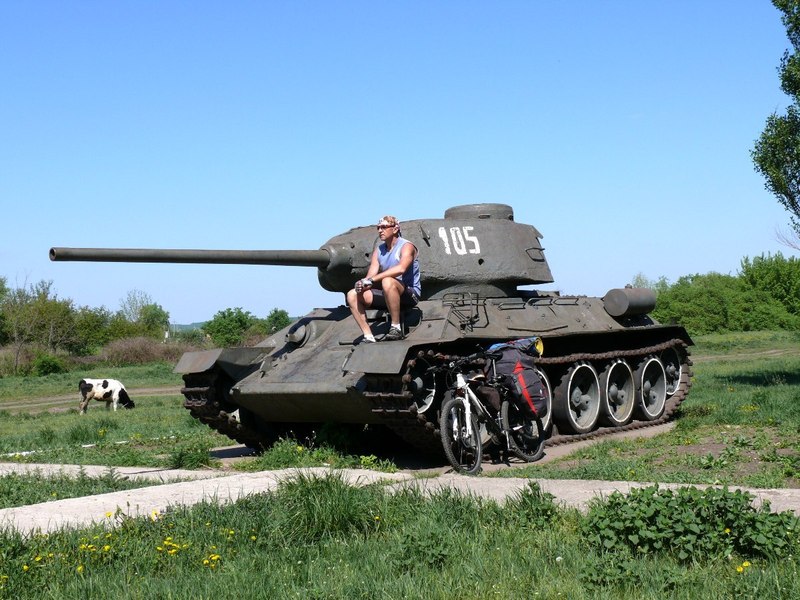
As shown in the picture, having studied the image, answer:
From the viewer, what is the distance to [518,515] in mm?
6668

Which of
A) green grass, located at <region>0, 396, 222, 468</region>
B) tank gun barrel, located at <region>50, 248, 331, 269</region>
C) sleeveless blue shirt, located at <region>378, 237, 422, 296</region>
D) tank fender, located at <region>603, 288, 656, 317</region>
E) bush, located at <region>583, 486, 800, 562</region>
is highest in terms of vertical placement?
tank gun barrel, located at <region>50, 248, 331, 269</region>

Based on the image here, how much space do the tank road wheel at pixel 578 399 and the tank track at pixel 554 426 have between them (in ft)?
0.42

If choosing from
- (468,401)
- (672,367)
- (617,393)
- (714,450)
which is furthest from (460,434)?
(672,367)

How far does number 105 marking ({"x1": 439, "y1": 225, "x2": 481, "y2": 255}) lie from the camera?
12852 millimetres

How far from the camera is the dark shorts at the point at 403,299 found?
11352 millimetres

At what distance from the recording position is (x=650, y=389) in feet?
51.1

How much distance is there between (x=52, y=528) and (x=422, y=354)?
4.63 m

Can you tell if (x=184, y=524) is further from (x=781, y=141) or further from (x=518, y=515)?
(x=781, y=141)

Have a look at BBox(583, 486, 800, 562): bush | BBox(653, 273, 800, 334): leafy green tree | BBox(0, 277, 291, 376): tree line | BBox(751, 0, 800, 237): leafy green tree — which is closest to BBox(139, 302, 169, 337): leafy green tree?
BBox(0, 277, 291, 376): tree line

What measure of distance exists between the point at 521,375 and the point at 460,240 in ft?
8.49

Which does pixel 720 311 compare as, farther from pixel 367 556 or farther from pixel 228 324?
pixel 367 556

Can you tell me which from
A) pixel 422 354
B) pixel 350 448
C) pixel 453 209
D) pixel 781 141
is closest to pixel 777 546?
pixel 422 354

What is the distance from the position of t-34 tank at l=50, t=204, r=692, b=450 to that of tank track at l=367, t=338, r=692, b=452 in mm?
20

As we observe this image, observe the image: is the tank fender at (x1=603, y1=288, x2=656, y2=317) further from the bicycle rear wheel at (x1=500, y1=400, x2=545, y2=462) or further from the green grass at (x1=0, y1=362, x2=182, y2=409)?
the green grass at (x1=0, y1=362, x2=182, y2=409)
